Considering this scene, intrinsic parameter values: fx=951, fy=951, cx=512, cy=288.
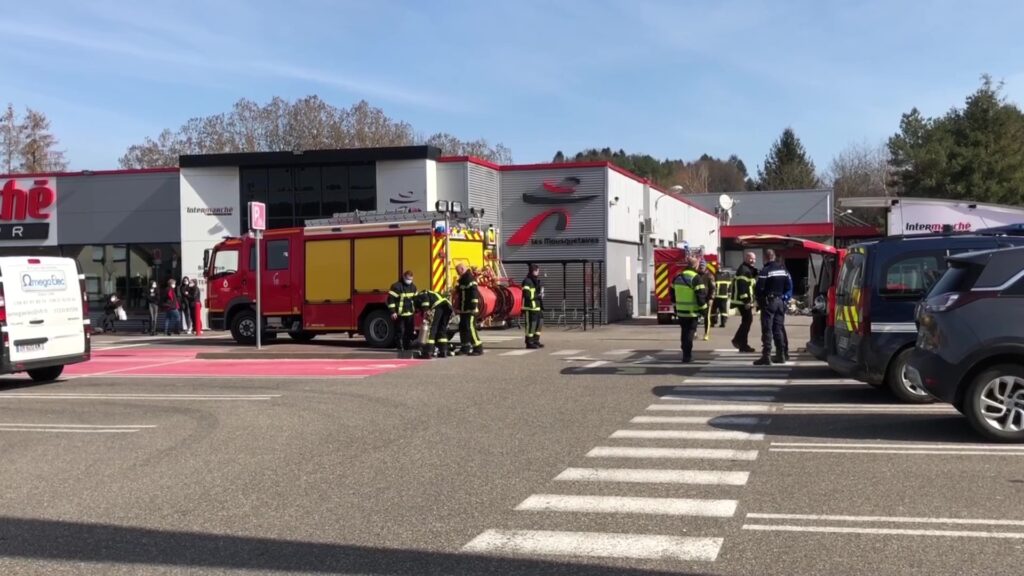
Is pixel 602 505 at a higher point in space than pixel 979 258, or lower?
lower

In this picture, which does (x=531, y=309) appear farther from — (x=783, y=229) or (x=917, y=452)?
(x=783, y=229)

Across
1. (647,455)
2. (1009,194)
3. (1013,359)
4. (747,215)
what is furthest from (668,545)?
(747,215)

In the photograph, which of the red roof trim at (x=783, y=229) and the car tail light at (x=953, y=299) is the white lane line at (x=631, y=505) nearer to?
the car tail light at (x=953, y=299)

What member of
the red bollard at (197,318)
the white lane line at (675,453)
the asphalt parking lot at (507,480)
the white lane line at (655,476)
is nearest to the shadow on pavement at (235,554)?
the asphalt parking lot at (507,480)

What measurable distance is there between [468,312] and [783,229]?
153 feet

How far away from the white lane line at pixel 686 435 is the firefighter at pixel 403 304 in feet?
32.3

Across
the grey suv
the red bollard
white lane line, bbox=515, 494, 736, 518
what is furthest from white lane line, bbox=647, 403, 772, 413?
the red bollard

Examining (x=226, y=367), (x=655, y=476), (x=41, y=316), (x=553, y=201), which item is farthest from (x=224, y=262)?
(x=655, y=476)

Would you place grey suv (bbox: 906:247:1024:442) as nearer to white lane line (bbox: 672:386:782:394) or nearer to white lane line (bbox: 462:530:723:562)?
white lane line (bbox: 672:386:782:394)

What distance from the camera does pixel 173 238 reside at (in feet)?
105

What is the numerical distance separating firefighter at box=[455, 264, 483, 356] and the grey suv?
35.4 feet

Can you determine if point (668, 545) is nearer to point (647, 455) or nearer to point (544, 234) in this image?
point (647, 455)

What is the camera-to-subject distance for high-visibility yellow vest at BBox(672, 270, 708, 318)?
1593 centimetres

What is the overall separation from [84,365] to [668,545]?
15.7 m
